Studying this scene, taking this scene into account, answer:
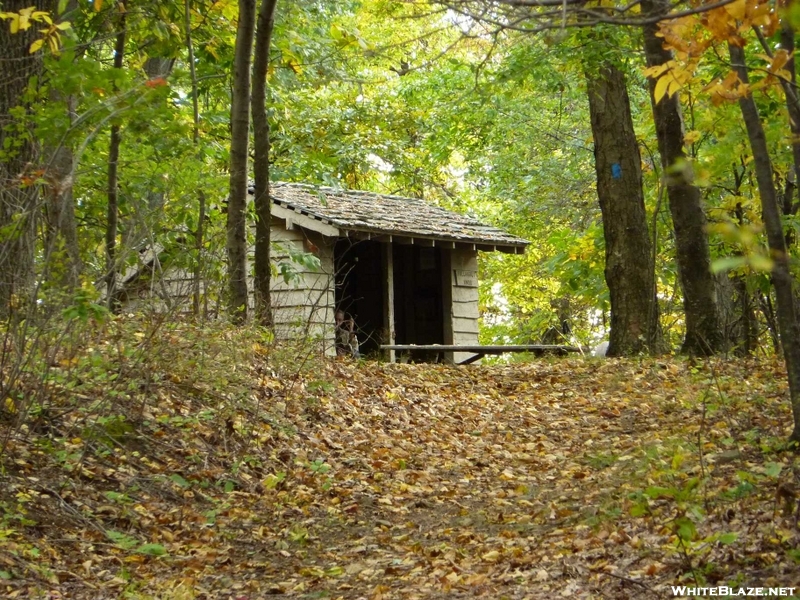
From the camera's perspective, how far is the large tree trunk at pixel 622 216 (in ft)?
41.5

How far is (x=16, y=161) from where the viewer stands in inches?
314

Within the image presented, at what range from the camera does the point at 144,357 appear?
7.02m

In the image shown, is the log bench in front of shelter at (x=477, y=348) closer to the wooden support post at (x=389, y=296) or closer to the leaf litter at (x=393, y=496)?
the wooden support post at (x=389, y=296)

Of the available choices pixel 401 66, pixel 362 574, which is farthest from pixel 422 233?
pixel 401 66

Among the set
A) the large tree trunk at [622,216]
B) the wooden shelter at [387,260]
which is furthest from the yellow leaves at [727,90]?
the wooden shelter at [387,260]

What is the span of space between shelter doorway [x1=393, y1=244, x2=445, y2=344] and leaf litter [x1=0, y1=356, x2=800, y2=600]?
8926mm

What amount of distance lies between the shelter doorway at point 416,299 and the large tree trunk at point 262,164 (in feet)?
26.4

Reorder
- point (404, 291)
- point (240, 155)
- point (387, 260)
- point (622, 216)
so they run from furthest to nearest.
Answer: point (404, 291) → point (387, 260) → point (622, 216) → point (240, 155)

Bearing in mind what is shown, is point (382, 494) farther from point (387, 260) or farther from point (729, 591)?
point (387, 260)

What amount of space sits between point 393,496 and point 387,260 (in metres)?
9.58

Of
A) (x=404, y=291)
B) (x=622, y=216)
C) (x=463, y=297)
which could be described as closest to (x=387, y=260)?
(x=463, y=297)

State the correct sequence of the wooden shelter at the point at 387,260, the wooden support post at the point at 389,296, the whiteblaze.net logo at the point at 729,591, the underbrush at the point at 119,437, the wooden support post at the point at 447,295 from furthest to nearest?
the wooden support post at the point at 447,295 → the wooden support post at the point at 389,296 → the wooden shelter at the point at 387,260 → the underbrush at the point at 119,437 → the whiteblaze.net logo at the point at 729,591

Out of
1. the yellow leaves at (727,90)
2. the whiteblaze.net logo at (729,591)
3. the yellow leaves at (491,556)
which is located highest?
the yellow leaves at (727,90)

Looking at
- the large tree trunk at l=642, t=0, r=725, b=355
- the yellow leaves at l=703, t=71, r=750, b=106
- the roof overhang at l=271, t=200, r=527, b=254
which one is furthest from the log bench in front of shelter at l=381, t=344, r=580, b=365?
the yellow leaves at l=703, t=71, r=750, b=106
